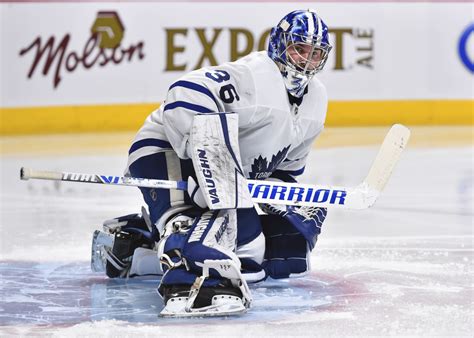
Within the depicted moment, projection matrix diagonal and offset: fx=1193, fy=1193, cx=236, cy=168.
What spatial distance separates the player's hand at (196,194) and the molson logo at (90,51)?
473 centimetres

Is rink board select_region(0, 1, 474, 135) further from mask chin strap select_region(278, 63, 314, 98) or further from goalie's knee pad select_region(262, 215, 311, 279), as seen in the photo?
mask chin strap select_region(278, 63, 314, 98)

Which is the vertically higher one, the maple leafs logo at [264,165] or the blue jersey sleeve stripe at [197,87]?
the blue jersey sleeve stripe at [197,87]

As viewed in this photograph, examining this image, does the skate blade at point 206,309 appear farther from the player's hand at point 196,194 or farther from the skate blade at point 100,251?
the skate blade at point 100,251

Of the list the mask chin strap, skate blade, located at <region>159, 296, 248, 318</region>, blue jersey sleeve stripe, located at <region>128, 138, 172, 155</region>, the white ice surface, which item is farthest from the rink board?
skate blade, located at <region>159, 296, 248, 318</region>

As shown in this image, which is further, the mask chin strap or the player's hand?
the mask chin strap

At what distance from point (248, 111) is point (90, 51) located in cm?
480

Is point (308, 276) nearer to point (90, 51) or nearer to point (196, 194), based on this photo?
point (196, 194)

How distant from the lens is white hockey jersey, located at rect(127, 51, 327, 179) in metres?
3.22

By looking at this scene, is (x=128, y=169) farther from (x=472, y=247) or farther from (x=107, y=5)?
(x=107, y=5)

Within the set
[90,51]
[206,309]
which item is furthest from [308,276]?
[90,51]

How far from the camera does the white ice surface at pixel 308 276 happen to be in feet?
→ 9.73

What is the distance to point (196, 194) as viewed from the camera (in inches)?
127

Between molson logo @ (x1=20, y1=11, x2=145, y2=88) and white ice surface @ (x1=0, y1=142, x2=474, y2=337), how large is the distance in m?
2.03

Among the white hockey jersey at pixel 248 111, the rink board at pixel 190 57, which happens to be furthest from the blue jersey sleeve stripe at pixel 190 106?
the rink board at pixel 190 57
